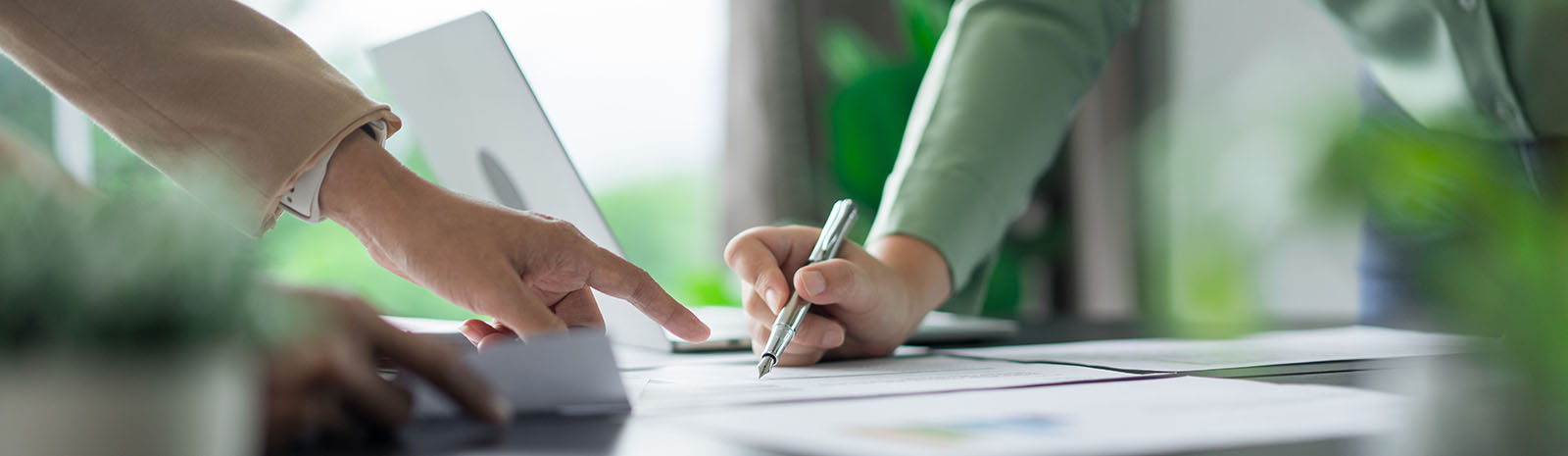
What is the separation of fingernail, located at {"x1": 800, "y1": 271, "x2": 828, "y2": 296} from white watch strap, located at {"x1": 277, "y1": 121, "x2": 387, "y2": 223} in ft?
0.98

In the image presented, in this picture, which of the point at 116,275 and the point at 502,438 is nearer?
the point at 116,275

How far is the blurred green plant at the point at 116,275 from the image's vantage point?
0.22 metres

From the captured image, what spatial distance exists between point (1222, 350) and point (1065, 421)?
40 cm

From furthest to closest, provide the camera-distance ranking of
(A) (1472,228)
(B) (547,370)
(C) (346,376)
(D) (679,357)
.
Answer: (D) (679,357)
(B) (547,370)
(C) (346,376)
(A) (1472,228)

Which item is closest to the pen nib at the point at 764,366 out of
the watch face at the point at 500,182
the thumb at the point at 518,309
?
the thumb at the point at 518,309

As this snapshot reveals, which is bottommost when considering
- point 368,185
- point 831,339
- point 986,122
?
point 831,339

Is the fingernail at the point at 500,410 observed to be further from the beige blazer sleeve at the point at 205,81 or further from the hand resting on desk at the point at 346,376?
the beige blazer sleeve at the point at 205,81

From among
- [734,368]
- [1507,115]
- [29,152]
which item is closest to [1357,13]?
[1507,115]

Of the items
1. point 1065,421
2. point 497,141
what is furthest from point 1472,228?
point 497,141

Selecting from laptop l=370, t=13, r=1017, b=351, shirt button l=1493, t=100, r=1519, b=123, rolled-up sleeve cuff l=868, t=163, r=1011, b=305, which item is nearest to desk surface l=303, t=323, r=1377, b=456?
laptop l=370, t=13, r=1017, b=351

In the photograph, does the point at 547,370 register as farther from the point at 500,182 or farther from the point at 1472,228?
the point at 500,182

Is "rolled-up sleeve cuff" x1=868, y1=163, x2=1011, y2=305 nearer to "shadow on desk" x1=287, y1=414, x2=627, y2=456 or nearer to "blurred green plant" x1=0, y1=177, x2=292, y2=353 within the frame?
"shadow on desk" x1=287, y1=414, x2=627, y2=456

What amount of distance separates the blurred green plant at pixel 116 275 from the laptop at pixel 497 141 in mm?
477

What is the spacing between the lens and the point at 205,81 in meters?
0.62
